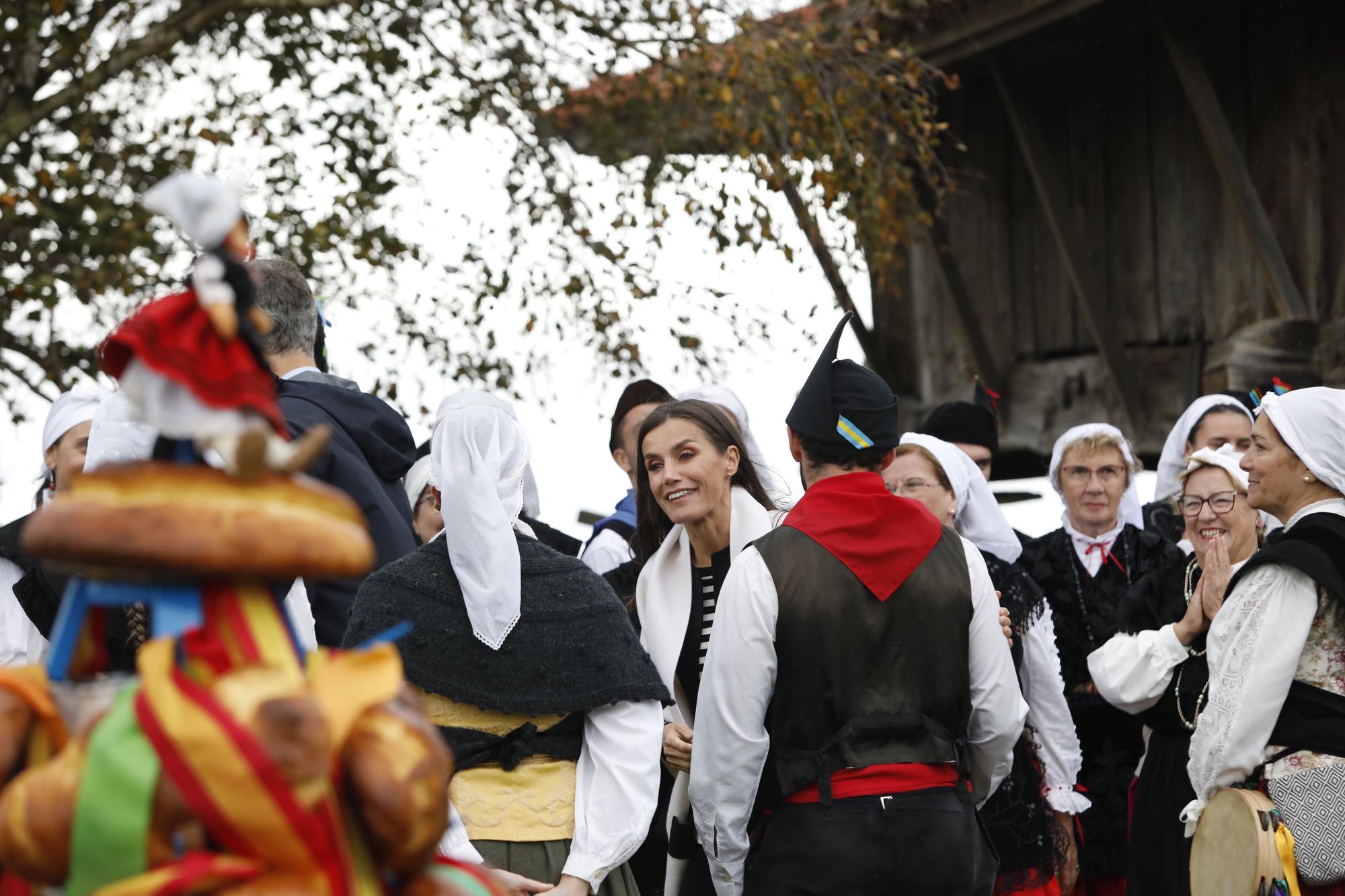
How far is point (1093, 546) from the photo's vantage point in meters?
5.66

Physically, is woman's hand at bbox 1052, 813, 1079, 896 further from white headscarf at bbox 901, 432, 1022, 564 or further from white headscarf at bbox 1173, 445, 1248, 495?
white headscarf at bbox 1173, 445, 1248, 495

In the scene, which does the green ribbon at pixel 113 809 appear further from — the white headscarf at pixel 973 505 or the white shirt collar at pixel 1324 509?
the white headscarf at pixel 973 505

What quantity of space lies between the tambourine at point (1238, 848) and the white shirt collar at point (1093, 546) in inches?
63.4

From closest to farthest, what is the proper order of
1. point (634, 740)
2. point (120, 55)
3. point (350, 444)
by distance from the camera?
1. point (634, 740)
2. point (350, 444)
3. point (120, 55)

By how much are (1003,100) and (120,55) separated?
4982 millimetres

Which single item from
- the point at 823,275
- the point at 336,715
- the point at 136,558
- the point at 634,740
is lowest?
the point at 634,740

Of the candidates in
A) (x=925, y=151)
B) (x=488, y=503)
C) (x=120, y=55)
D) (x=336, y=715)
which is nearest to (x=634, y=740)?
(x=488, y=503)

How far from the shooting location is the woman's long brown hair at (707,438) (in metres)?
4.47

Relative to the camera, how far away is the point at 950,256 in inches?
372

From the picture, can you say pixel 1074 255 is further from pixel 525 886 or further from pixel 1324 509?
pixel 525 886

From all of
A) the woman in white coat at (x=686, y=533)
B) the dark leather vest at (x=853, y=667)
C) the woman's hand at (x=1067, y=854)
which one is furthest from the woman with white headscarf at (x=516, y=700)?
the woman's hand at (x=1067, y=854)

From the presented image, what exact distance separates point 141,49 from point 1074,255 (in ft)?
17.0

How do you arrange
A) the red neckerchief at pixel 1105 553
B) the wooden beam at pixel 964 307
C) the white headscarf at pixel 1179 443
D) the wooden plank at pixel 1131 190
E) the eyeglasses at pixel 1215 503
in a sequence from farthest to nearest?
the wooden beam at pixel 964 307 < the wooden plank at pixel 1131 190 < the white headscarf at pixel 1179 443 < the red neckerchief at pixel 1105 553 < the eyeglasses at pixel 1215 503

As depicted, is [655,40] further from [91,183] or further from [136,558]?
[136,558]
